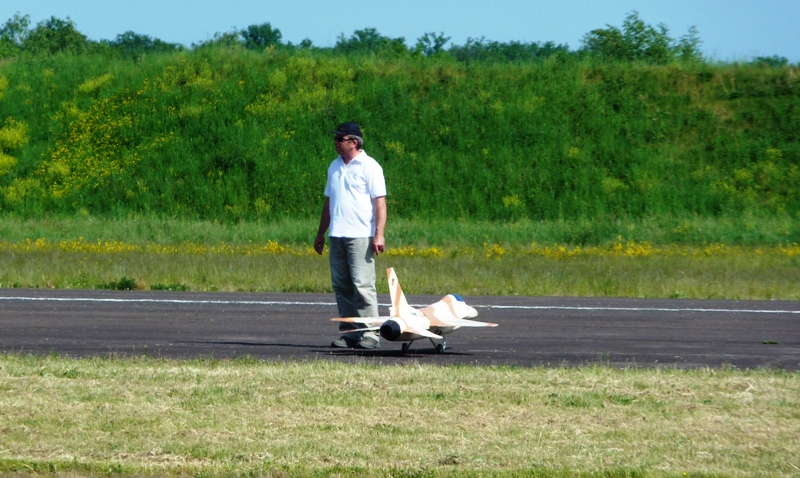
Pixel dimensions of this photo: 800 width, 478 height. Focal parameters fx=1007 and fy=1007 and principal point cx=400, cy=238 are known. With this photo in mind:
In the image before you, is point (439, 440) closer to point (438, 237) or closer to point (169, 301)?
point (169, 301)

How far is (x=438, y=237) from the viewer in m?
29.2

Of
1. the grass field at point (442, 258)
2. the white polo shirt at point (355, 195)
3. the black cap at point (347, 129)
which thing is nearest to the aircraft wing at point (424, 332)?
the white polo shirt at point (355, 195)

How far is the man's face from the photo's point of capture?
986 centimetres

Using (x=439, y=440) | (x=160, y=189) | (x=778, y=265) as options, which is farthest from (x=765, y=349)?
(x=160, y=189)

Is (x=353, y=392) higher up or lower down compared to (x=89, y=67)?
lower down

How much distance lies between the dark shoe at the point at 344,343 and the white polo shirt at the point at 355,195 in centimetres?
103

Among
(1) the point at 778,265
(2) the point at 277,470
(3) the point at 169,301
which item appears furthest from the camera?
(1) the point at 778,265

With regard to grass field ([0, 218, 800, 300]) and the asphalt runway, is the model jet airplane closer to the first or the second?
the asphalt runway

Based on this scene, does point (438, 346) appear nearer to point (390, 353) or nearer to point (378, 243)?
point (390, 353)

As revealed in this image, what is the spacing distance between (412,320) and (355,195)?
1.50 m

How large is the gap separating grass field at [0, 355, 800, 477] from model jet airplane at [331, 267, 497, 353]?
2.39 feet

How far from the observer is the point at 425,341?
10539mm

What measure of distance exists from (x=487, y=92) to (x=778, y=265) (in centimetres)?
1933

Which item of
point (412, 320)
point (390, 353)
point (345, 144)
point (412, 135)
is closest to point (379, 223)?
point (345, 144)
